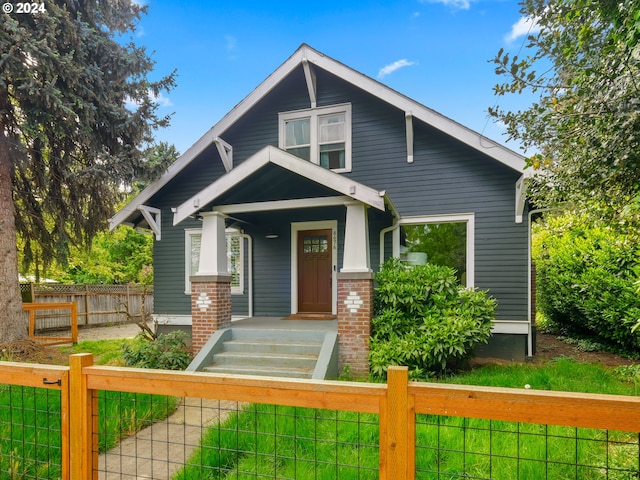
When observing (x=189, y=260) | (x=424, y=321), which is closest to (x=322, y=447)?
(x=424, y=321)

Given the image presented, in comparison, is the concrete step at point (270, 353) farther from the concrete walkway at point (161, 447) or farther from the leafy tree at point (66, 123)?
the leafy tree at point (66, 123)

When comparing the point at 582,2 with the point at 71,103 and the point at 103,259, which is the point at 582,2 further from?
the point at 103,259

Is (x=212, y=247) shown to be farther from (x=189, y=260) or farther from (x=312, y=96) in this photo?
(x=312, y=96)

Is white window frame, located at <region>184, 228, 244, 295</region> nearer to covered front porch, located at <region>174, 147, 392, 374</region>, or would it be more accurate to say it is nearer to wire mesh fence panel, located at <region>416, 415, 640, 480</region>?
covered front porch, located at <region>174, 147, 392, 374</region>

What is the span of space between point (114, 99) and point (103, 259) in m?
13.6

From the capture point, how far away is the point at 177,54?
1495 cm

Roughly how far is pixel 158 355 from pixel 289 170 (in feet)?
12.1

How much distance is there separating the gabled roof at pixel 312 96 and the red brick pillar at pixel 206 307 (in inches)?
134

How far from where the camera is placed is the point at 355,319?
5.69m

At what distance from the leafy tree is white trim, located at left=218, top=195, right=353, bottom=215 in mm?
3339

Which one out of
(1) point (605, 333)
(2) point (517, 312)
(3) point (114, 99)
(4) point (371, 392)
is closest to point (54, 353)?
(3) point (114, 99)

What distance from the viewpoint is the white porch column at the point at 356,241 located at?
5777 millimetres

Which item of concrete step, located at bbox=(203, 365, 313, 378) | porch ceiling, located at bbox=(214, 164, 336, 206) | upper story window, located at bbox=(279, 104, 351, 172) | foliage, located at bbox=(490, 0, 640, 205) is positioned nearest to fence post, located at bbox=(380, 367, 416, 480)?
foliage, located at bbox=(490, 0, 640, 205)

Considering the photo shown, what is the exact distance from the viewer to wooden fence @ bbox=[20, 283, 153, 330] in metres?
12.0
